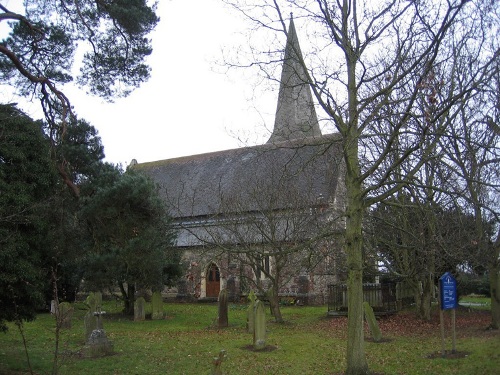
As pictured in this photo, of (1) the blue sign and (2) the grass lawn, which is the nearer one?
(2) the grass lawn

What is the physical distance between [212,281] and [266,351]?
66.4 feet

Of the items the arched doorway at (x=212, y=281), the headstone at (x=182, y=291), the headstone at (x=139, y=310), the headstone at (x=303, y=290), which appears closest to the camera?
the headstone at (x=139, y=310)

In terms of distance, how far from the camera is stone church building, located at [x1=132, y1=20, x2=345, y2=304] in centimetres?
1019

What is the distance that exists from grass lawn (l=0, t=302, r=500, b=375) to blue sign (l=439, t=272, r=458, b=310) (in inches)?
41.7

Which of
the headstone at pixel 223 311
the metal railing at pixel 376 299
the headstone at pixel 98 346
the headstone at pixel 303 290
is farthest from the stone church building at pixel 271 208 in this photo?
the headstone at pixel 98 346

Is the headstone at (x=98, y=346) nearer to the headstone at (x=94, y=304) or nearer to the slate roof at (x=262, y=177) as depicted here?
the headstone at (x=94, y=304)

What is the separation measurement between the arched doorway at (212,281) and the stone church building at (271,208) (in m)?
0.06

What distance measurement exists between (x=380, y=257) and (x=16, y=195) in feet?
39.1

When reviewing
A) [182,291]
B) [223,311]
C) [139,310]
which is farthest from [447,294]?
[182,291]

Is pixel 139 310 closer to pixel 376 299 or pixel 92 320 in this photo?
pixel 92 320

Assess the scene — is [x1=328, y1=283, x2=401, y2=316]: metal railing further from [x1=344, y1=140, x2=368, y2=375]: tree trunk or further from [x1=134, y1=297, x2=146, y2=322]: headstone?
[x1=344, y1=140, x2=368, y2=375]: tree trunk

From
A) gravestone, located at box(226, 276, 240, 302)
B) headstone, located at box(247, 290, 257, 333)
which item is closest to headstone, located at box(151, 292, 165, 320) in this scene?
headstone, located at box(247, 290, 257, 333)

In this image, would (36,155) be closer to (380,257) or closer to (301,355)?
(301,355)

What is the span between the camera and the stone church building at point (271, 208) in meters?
10.2
